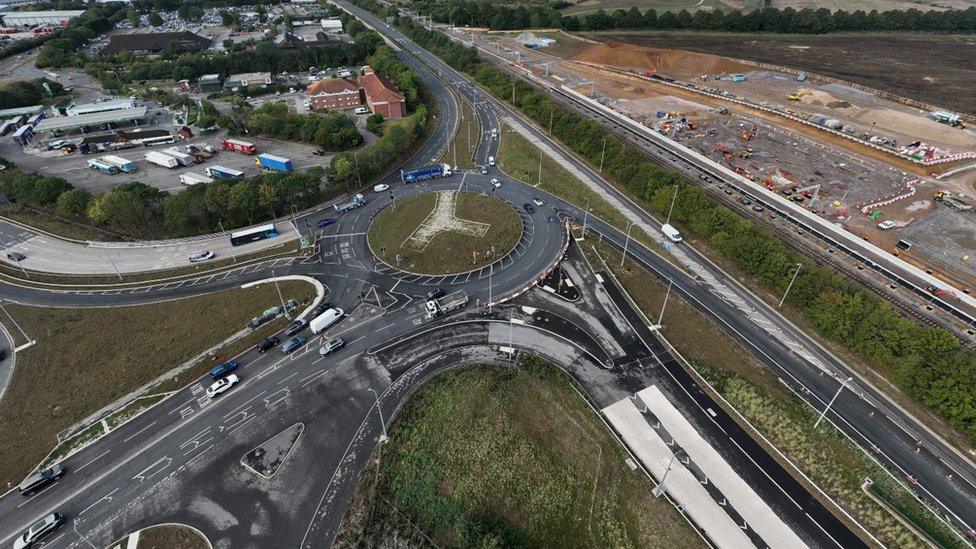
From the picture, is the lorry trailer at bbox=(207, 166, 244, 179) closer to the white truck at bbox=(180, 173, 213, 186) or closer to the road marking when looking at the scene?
the white truck at bbox=(180, 173, 213, 186)

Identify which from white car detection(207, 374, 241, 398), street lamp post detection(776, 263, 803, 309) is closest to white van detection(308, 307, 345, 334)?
white car detection(207, 374, 241, 398)

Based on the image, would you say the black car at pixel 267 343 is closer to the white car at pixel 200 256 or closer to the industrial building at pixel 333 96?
the white car at pixel 200 256

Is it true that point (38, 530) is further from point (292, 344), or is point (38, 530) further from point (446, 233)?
point (446, 233)

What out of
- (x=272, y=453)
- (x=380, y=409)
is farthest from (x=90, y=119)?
(x=380, y=409)

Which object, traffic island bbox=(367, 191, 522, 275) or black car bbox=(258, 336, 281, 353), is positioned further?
traffic island bbox=(367, 191, 522, 275)

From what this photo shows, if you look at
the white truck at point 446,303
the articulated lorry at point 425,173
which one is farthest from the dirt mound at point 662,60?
the white truck at point 446,303

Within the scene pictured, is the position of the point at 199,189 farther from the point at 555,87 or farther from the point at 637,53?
the point at 637,53
